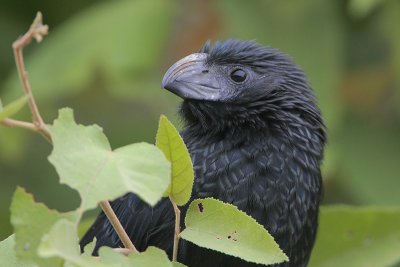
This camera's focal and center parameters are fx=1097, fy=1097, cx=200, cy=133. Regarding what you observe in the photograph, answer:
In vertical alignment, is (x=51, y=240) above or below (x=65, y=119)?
below

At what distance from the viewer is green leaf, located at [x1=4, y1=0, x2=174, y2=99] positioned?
17.8 ft

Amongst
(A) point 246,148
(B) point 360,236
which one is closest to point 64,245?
(A) point 246,148

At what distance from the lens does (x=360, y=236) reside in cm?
363

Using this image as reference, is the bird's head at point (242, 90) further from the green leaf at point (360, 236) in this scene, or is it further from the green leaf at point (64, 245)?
the green leaf at point (64, 245)

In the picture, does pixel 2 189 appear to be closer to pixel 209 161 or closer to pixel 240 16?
pixel 240 16

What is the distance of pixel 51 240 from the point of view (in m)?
1.83

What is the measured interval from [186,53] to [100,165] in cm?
382

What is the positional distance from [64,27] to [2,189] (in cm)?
98

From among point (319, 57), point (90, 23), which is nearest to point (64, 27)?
point (90, 23)

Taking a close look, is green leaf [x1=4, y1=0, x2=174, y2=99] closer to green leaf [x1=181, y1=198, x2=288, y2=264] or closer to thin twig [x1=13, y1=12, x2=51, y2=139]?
green leaf [x1=181, y1=198, x2=288, y2=264]

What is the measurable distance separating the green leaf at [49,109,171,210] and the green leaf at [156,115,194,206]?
0.16 m

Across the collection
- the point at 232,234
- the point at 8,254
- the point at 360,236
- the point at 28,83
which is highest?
the point at 28,83

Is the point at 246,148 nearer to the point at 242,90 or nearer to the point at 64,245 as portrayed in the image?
the point at 242,90

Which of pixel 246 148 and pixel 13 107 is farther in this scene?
pixel 246 148
